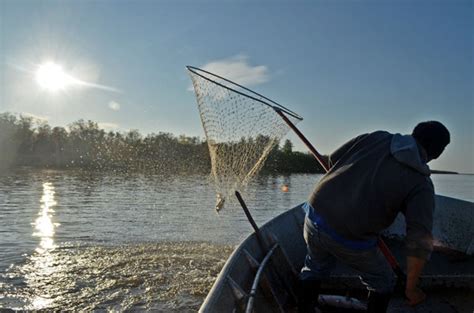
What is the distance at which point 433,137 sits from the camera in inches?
114

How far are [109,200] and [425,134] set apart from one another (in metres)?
17.8

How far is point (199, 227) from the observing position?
12852 mm

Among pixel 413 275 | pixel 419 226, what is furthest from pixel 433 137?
pixel 413 275

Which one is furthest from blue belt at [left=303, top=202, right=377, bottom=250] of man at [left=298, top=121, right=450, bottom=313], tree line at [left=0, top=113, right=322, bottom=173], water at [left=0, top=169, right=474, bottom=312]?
tree line at [left=0, top=113, right=322, bottom=173]

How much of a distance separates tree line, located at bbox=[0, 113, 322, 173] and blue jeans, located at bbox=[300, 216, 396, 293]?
2916 cm

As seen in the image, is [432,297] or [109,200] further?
[109,200]

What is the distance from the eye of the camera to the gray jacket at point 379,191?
2.70 m

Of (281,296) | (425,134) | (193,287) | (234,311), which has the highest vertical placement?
(425,134)

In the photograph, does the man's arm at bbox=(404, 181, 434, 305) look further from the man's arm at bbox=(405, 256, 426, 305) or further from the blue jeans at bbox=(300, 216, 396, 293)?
the blue jeans at bbox=(300, 216, 396, 293)

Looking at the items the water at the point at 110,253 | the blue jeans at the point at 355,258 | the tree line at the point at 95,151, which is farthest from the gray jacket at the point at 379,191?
the tree line at the point at 95,151

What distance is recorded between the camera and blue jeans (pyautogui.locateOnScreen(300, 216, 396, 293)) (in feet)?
10.4

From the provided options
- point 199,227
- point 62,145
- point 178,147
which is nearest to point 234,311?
point 199,227

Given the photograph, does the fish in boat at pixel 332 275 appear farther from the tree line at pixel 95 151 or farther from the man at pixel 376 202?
the tree line at pixel 95 151

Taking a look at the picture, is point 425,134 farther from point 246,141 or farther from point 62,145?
point 62,145
